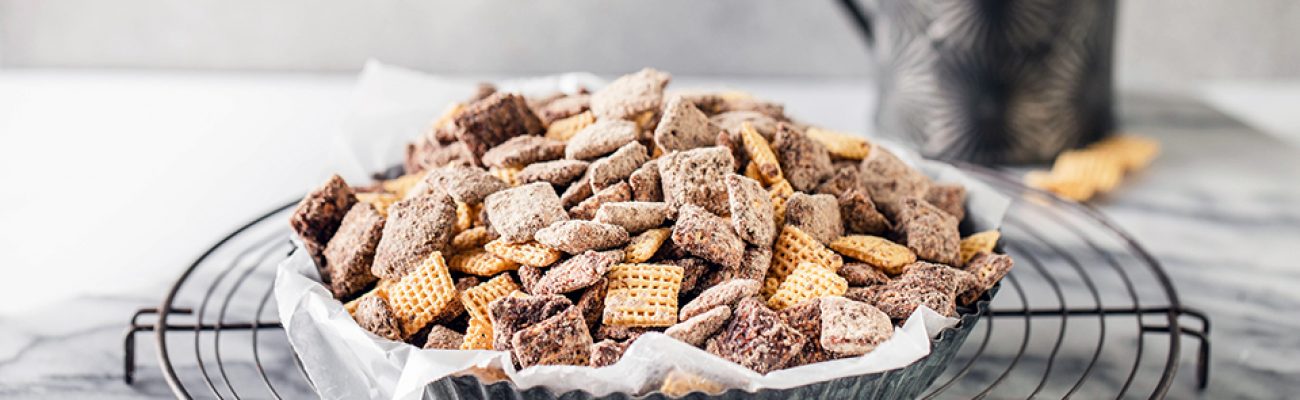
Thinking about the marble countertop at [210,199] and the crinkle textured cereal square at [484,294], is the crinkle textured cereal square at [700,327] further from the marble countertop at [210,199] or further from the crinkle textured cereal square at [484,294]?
the marble countertop at [210,199]

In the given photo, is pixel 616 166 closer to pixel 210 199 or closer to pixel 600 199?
pixel 600 199

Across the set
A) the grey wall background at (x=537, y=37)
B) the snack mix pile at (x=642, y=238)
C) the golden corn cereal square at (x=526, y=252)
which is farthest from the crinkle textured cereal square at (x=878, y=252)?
the grey wall background at (x=537, y=37)

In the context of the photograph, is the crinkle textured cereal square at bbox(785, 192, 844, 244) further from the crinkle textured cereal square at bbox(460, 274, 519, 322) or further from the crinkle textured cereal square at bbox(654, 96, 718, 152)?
the crinkle textured cereal square at bbox(460, 274, 519, 322)

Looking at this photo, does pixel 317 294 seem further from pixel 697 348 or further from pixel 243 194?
pixel 243 194

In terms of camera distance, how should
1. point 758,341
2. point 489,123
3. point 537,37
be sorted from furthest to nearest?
point 537,37
point 489,123
point 758,341

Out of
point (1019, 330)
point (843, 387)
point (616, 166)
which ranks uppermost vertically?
point (616, 166)

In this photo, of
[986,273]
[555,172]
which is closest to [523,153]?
[555,172]

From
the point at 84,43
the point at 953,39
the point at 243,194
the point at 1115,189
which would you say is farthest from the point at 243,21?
the point at 1115,189
